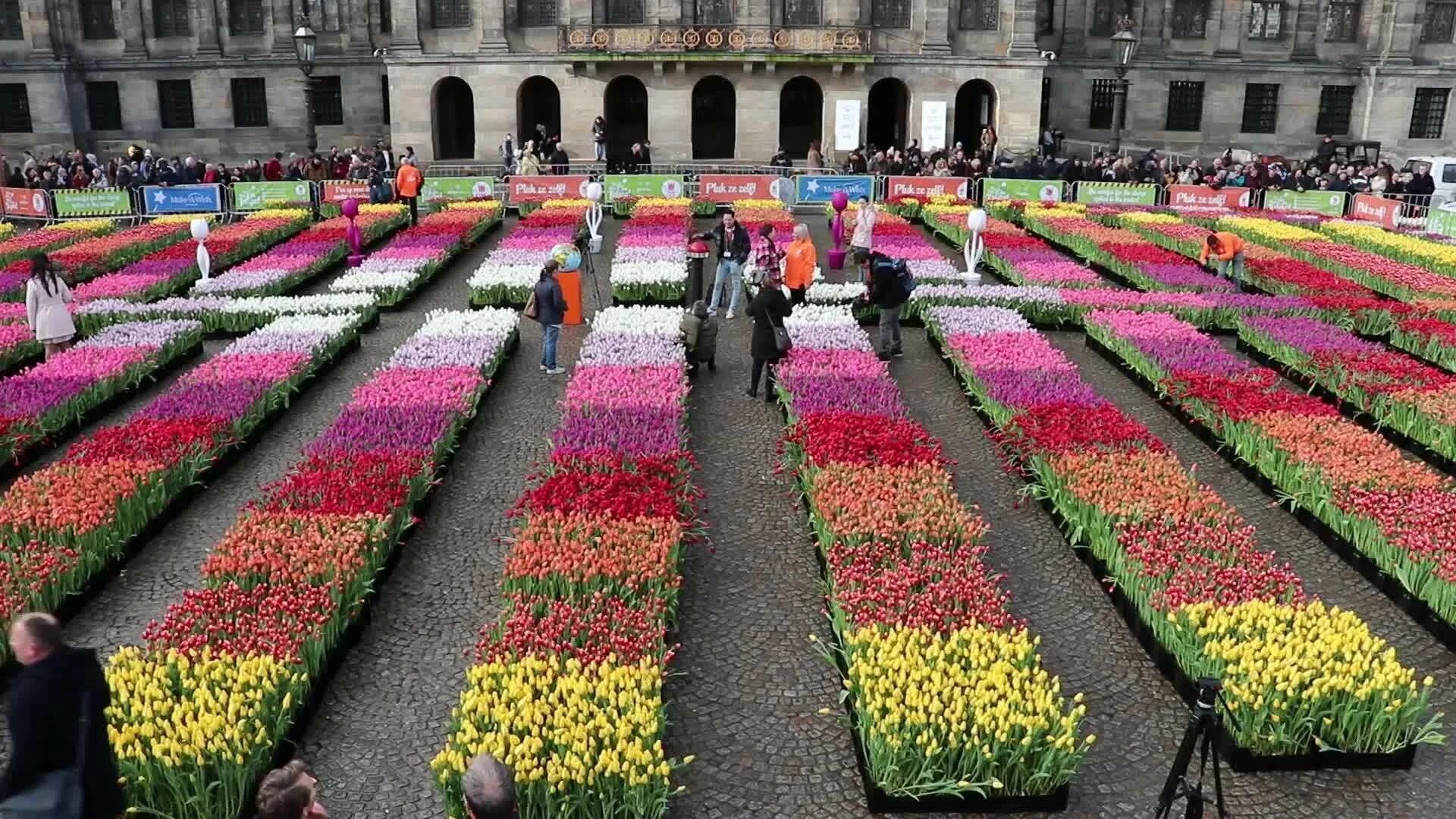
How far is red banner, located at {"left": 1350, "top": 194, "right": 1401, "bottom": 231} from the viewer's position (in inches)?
1228

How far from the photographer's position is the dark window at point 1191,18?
5119 cm

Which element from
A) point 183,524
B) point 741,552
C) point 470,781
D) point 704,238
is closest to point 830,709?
point 741,552

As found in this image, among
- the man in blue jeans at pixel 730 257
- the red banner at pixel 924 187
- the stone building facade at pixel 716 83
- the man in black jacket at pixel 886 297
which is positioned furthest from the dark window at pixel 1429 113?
the man in black jacket at pixel 886 297

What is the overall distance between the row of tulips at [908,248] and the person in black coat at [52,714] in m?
16.1

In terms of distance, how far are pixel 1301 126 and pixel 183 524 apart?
52.8 m

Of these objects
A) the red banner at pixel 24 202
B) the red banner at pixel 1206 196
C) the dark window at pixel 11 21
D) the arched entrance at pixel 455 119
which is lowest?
the red banner at pixel 24 202

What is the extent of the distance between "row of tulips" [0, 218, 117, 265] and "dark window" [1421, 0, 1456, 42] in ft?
171

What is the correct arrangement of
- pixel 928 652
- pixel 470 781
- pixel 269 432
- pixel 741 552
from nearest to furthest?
pixel 470 781
pixel 928 652
pixel 741 552
pixel 269 432

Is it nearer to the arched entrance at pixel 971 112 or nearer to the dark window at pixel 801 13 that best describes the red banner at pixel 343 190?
the dark window at pixel 801 13

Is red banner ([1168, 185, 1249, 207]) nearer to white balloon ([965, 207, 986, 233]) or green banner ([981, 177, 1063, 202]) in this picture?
green banner ([981, 177, 1063, 202])

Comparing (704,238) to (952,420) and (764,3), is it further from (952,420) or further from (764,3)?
(764,3)

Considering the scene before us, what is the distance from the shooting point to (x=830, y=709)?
316 inches

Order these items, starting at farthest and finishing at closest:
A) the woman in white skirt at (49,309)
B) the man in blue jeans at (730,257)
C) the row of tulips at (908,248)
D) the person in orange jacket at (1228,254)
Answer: the row of tulips at (908,248) → the person in orange jacket at (1228,254) → the man in blue jeans at (730,257) → the woman in white skirt at (49,309)

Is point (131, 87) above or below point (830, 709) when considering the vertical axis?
above
